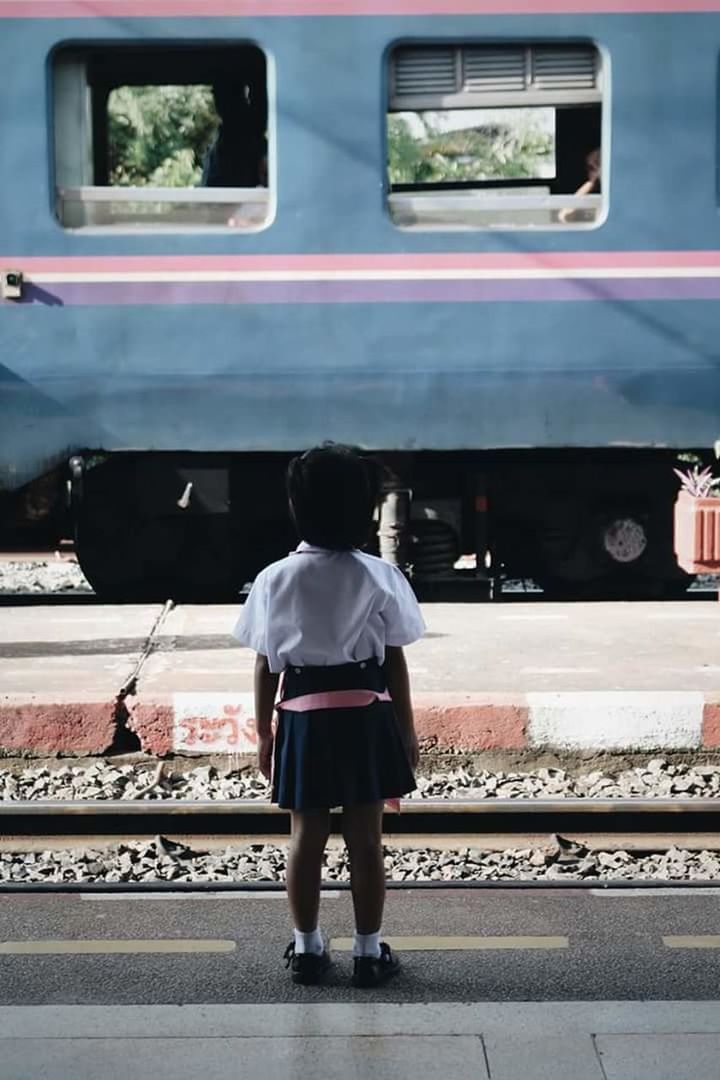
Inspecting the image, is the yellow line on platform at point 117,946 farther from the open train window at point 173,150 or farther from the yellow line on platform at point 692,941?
the open train window at point 173,150

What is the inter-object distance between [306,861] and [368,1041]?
544 millimetres

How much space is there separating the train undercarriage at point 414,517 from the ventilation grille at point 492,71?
185 cm

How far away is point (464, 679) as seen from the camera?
20.5 feet

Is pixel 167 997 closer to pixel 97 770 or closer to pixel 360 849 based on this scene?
pixel 360 849

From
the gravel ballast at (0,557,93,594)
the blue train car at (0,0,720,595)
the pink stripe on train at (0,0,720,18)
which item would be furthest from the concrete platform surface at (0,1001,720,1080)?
the gravel ballast at (0,557,93,594)

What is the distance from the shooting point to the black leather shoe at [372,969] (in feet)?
12.3

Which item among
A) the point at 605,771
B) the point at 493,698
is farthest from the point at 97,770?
the point at 605,771

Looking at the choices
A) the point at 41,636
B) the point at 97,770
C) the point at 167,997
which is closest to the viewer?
the point at 167,997

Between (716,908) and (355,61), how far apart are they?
5.03 meters

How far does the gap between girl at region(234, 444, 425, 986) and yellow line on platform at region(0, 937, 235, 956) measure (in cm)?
46

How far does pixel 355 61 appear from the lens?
26.2 ft

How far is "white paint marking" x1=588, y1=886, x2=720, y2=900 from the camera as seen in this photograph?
4520mm

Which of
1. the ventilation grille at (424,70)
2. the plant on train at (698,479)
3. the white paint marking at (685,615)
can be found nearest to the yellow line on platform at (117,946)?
the white paint marking at (685,615)

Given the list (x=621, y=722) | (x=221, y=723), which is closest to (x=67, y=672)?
(x=221, y=723)
